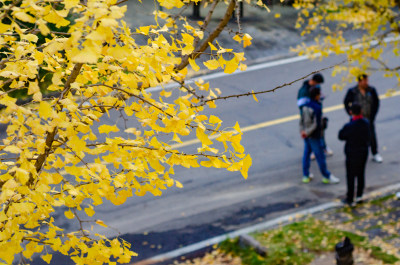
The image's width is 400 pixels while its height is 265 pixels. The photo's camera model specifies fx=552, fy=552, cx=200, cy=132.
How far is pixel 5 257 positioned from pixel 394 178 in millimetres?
8183

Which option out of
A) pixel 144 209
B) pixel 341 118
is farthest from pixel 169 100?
pixel 144 209

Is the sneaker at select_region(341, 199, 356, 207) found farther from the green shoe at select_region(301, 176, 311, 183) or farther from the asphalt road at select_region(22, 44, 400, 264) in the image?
the green shoe at select_region(301, 176, 311, 183)

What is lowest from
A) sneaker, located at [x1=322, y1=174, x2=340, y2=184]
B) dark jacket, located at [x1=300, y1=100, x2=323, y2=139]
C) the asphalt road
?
the asphalt road

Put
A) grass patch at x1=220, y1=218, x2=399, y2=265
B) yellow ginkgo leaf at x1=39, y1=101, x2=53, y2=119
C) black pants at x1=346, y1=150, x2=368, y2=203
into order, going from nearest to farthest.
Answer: yellow ginkgo leaf at x1=39, y1=101, x2=53, y2=119, grass patch at x1=220, y1=218, x2=399, y2=265, black pants at x1=346, y1=150, x2=368, y2=203

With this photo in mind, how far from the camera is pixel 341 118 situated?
41.1ft

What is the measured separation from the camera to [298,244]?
736 cm

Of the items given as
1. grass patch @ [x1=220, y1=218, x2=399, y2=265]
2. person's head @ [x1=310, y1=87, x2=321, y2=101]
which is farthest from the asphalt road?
person's head @ [x1=310, y1=87, x2=321, y2=101]

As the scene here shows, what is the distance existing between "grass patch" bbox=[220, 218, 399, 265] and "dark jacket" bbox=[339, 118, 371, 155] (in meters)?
1.27

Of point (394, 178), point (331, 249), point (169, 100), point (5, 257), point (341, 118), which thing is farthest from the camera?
point (169, 100)

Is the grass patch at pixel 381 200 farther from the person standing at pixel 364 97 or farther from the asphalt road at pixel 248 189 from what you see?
the person standing at pixel 364 97

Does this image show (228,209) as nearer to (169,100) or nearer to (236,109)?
(236,109)

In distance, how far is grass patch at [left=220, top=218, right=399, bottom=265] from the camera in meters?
6.96

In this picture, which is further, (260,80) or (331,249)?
(260,80)

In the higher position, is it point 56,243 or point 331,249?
point 56,243
